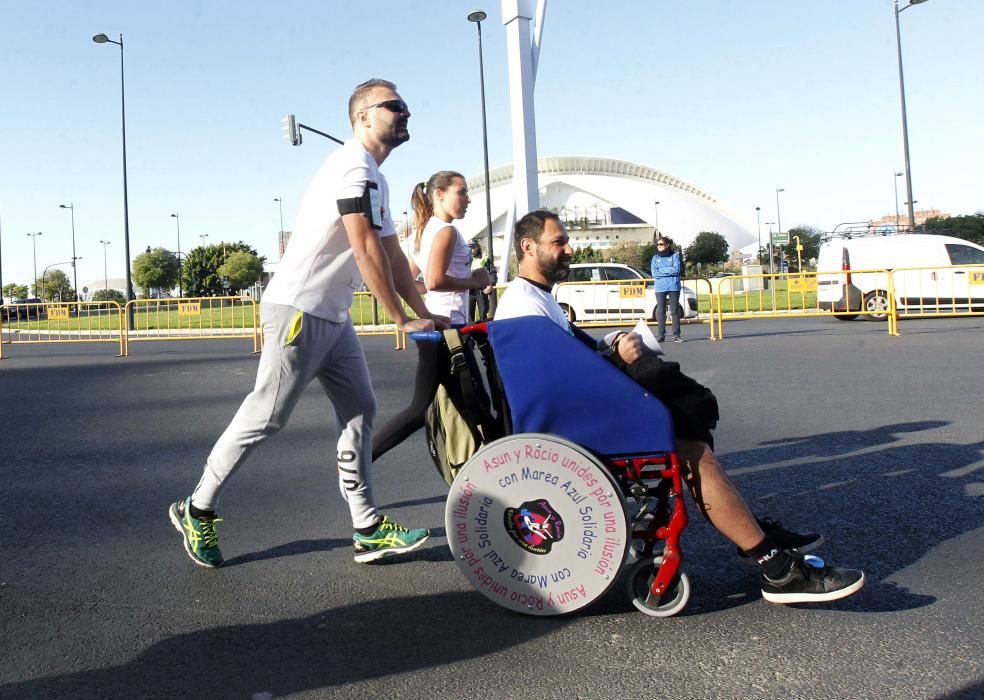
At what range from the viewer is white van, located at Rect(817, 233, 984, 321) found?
687 inches

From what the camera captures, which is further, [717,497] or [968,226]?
[968,226]

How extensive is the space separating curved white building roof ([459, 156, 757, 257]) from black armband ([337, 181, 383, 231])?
10736 cm

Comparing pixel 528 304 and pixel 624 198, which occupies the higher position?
pixel 624 198

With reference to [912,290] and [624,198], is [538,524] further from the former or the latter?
[624,198]

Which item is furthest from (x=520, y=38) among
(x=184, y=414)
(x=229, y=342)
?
(x=184, y=414)

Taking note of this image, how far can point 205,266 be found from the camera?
92.8 metres

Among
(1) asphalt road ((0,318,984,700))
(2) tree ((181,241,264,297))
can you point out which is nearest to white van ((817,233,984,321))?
(1) asphalt road ((0,318,984,700))

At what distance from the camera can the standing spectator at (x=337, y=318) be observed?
337 cm

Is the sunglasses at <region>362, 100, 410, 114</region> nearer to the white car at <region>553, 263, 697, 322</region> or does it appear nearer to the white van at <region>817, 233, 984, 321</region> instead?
the white van at <region>817, 233, 984, 321</region>

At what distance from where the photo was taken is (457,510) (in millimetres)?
2889

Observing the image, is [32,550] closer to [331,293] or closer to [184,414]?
[331,293]

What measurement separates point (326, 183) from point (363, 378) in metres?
0.78

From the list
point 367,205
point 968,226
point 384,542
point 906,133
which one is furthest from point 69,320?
point 968,226

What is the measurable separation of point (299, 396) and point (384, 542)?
65 centimetres
